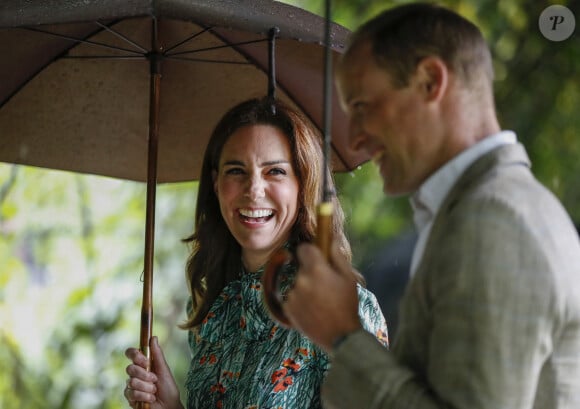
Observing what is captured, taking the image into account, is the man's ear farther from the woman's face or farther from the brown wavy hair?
the woman's face

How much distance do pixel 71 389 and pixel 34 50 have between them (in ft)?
10.0

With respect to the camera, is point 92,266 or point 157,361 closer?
point 157,361

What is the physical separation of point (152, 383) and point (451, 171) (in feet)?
4.56

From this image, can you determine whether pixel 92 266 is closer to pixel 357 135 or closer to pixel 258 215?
pixel 258 215

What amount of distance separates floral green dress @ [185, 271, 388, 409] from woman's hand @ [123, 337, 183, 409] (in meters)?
0.07

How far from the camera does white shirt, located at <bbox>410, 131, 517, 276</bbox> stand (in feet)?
4.64

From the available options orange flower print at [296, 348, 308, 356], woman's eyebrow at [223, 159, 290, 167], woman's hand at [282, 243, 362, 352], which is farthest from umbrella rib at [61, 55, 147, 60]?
woman's hand at [282, 243, 362, 352]

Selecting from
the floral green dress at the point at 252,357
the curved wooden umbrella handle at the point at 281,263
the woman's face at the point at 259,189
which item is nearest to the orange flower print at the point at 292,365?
the floral green dress at the point at 252,357

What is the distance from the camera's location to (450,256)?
129 centimetres

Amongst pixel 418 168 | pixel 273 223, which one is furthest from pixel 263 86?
pixel 418 168

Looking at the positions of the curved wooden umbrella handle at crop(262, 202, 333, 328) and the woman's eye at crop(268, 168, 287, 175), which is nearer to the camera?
the curved wooden umbrella handle at crop(262, 202, 333, 328)

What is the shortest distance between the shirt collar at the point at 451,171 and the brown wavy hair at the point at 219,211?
939 millimetres

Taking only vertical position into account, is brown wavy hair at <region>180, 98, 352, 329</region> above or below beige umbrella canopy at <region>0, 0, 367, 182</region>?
below

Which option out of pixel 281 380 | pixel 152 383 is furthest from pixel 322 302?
pixel 152 383
